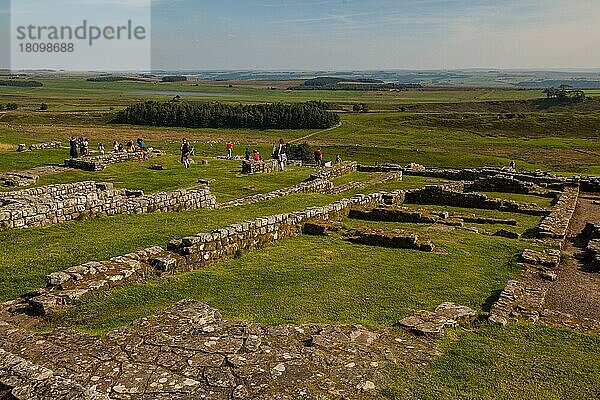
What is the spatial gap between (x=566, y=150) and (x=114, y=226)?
262 ft

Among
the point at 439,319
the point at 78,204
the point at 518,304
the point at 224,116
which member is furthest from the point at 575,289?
the point at 224,116

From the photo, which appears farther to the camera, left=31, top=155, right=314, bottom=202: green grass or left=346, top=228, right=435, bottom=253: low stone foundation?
left=31, top=155, right=314, bottom=202: green grass

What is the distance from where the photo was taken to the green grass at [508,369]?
25.4 ft

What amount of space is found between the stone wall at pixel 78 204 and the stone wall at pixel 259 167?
35.3 feet

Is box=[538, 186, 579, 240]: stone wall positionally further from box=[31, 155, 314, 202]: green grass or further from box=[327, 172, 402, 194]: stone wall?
box=[31, 155, 314, 202]: green grass

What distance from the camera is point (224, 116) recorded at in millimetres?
116562

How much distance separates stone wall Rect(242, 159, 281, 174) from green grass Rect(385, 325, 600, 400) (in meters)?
24.6

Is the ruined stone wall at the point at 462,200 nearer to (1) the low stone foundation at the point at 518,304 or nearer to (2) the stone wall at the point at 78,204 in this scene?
(2) the stone wall at the point at 78,204

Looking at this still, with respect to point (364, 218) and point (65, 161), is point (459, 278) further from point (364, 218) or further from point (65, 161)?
point (65, 161)

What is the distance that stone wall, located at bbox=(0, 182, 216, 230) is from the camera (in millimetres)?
16547

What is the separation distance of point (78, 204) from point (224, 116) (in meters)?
101

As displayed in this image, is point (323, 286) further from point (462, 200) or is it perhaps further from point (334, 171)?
point (334, 171)

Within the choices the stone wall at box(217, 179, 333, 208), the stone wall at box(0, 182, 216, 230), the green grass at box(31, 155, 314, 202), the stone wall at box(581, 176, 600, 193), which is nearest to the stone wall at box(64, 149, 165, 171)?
the green grass at box(31, 155, 314, 202)

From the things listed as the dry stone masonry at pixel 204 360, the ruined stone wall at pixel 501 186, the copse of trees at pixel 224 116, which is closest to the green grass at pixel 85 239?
Result: the dry stone masonry at pixel 204 360
